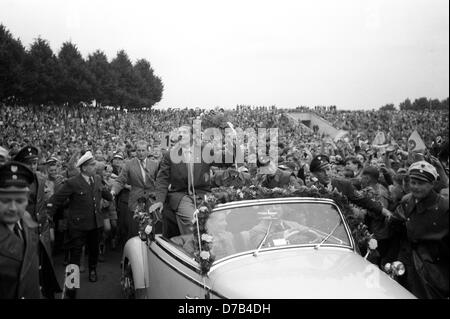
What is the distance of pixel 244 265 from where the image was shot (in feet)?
11.7

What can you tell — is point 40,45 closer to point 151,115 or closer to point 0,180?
point 151,115

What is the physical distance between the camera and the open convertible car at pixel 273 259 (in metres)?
3.15

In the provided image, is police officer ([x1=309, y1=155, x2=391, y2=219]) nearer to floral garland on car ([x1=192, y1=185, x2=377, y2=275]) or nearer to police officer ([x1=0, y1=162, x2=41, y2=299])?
floral garland on car ([x1=192, y1=185, x2=377, y2=275])

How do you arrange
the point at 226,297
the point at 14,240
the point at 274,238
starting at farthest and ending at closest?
the point at 274,238
the point at 226,297
the point at 14,240

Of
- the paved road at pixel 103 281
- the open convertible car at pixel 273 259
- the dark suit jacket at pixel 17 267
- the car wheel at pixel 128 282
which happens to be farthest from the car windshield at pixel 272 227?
the paved road at pixel 103 281

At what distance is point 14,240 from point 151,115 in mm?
36874

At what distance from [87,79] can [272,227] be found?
171 ft

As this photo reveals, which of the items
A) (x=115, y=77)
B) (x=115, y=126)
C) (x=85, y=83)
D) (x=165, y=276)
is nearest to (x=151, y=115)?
(x=115, y=126)

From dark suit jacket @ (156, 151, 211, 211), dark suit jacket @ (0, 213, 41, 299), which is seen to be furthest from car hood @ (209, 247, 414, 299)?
dark suit jacket @ (156, 151, 211, 211)

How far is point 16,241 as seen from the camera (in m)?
2.76

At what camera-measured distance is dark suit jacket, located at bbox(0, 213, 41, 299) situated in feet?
8.75

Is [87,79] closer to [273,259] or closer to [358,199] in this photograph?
[358,199]

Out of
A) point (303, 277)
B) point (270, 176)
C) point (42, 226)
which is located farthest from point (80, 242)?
point (303, 277)

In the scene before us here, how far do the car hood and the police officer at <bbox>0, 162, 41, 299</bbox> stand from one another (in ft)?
4.61
